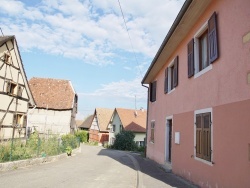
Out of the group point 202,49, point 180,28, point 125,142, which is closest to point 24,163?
point 180,28

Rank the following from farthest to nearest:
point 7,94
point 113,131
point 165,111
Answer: point 113,131 → point 7,94 → point 165,111

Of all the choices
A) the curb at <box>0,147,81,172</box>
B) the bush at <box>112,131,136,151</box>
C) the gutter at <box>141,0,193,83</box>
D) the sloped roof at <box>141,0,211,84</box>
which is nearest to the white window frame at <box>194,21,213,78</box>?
the sloped roof at <box>141,0,211,84</box>

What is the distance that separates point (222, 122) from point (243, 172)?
4.66 ft

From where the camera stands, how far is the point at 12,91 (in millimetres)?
17828

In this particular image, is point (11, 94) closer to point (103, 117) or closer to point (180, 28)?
point (180, 28)

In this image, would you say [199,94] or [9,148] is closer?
[199,94]

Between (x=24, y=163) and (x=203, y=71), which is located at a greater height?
(x=203, y=71)

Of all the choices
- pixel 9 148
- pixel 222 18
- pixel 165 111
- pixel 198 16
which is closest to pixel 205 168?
pixel 222 18

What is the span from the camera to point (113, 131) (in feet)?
148

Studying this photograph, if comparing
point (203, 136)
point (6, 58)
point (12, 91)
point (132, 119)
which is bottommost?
point (203, 136)

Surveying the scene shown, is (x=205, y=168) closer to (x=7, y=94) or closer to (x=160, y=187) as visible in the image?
(x=160, y=187)

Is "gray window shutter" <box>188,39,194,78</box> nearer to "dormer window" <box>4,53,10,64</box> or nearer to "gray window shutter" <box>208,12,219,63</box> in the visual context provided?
"gray window shutter" <box>208,12,219,63</box>

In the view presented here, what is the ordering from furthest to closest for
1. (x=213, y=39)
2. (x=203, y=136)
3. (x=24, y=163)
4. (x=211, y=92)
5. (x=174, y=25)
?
(x=24, y=163) < (x=174, y=25) < (x=203, y=136) < (x=211, y=92) < (x=213, y=39)

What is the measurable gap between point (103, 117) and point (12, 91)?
107 feet
